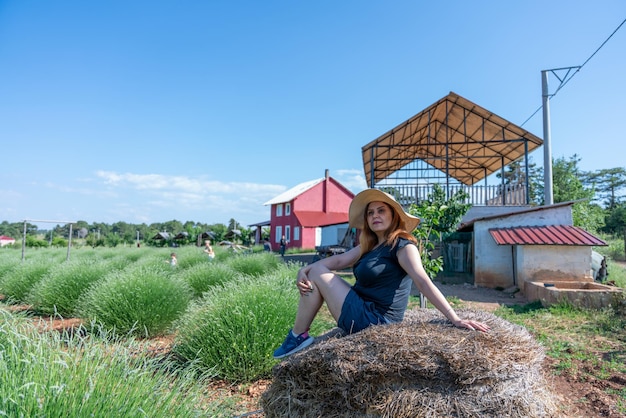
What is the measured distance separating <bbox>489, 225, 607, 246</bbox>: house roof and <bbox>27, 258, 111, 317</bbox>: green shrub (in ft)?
30.1

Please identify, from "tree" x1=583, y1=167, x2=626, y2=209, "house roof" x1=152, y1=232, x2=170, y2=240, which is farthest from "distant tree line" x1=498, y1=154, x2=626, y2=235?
"house roof" x1=152, y1=232, x2=170, y2=240

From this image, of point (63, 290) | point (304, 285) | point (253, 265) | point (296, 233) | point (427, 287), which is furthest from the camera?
point (296, 233)

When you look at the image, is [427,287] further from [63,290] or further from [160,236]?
[160,236]

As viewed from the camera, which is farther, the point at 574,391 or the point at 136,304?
the point at 136,304

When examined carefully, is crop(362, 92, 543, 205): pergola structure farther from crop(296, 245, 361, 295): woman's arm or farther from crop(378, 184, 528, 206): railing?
crop(296, 245, 361, 295): woman's arm

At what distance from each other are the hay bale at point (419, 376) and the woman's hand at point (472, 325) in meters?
0.05

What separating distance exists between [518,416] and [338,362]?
0.93 metres

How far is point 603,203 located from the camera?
54.1m

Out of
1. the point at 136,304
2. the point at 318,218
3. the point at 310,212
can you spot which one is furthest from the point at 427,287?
the point at 310,212

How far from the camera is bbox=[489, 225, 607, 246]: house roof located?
8.27 metres

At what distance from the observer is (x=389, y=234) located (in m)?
2.79

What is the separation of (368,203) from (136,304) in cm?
396

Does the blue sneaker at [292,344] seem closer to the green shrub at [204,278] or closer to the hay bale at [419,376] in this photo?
the hay bale at [419,376]

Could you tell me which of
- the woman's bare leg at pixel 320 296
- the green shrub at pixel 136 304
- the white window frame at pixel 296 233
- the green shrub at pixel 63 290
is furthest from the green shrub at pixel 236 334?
the white window frame at pixel 296 233
